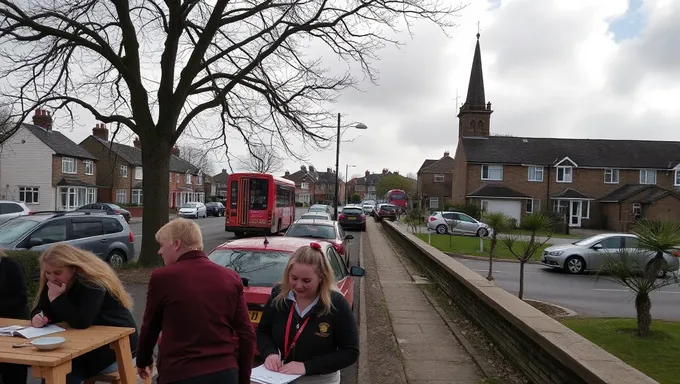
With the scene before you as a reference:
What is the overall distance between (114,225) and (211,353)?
38.2ft

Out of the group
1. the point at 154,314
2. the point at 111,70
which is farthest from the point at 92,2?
the point at 154,314

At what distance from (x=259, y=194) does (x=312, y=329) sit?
21.4 metres

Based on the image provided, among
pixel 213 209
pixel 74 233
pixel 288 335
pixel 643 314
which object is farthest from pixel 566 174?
pixel 288 335

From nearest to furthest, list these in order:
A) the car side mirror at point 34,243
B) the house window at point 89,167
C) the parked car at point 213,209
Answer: the car side mirror at point 34,243 < the house window at point 89,167 < the parked car at point 213,209

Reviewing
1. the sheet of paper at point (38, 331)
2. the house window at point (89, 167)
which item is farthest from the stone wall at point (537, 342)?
the house window at point (89, 167)

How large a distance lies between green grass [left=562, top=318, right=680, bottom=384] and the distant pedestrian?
4356 mm

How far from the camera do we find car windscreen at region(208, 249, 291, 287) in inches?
220

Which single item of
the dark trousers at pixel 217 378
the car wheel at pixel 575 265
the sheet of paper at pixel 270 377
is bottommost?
the car wheel at pixel 575 265

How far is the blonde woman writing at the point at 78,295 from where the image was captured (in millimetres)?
3436

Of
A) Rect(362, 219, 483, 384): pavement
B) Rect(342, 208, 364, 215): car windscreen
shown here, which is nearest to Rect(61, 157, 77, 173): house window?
Rect(342, 208, 364, 215): car windscreen

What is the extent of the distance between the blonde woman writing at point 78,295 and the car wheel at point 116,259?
9.85 metres

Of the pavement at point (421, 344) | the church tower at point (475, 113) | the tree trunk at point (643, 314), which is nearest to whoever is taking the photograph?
the pavement at point (421, 344)

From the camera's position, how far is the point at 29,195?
42656 mm

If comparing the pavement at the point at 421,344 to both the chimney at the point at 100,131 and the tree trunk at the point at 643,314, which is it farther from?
the chimney at the point at 100,131
